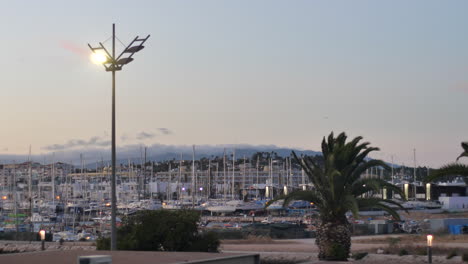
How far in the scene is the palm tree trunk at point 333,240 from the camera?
30.1m

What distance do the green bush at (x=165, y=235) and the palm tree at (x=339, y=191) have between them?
4489 millimetres

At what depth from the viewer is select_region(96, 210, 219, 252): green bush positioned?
103 feet

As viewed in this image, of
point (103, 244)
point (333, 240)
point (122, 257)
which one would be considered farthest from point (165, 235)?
point (122, 257)

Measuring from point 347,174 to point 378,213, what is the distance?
310 feet

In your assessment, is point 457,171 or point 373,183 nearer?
point 457,171

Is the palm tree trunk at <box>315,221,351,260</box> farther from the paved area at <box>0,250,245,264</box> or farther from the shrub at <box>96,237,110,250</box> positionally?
the paved area at <box>0,250,245,264</box>

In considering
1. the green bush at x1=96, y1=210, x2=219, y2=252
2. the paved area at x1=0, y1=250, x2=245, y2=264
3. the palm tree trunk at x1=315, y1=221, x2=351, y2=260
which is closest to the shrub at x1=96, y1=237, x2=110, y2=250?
the green bush at x1=96, y1=210, x2=219, y2=252

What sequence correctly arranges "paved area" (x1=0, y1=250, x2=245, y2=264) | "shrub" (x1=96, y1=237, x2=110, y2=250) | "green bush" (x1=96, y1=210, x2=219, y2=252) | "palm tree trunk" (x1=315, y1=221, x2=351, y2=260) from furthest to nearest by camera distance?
"shrub" (x1=96, y1=237, x2=110, y2=250) → "green bush" (x1=96, y1=210, x2=219, y2=252) → "palm tree trunk" (x1=315, y1=221, x2=351, y2=260) → "paved area" (x1=0, y1=250, x2=245, y2=264)

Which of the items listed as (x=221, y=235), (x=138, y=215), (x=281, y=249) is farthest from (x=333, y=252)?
(x=221, y=235)

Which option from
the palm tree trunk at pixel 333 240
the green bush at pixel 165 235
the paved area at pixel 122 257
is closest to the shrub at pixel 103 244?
the green bush at pixel 165 235

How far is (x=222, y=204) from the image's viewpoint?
13038 cm

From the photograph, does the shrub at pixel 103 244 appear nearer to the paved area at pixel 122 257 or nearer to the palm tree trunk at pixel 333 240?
the paved area at pixel 122 257

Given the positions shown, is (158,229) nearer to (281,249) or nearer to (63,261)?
(63,261)

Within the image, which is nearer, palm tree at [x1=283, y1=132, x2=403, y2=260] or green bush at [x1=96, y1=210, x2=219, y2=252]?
palm tree at [x1=283, y1=132, x2=403, y2=260]
